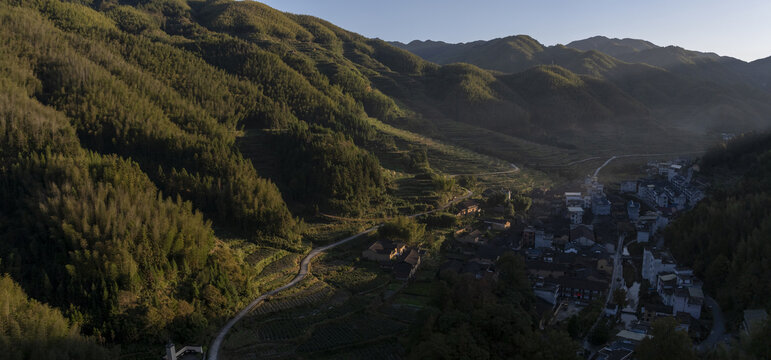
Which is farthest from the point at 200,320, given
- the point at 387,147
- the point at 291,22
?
the point at 291,22

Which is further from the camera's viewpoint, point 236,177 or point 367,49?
point 367,49

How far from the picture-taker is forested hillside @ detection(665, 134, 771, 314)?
2284cm

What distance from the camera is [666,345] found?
16.3m

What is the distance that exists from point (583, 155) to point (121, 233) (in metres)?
65.5

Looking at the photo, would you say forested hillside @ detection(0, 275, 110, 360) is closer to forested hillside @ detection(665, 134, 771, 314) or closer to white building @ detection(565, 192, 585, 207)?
forested hillside @ detection(665, 134, 771, 314)

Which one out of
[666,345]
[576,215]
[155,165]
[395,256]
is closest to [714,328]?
[666,345]

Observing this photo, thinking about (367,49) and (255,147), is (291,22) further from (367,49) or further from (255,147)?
(255,147)

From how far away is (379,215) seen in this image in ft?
129

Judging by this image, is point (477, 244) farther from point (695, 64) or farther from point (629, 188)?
point (695, 64)

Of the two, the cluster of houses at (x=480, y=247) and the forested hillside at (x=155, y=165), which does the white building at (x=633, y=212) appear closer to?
the cluster of houses at (x=480, y=247)

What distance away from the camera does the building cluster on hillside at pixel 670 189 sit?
128ft

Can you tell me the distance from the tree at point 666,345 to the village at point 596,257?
87.8 inches

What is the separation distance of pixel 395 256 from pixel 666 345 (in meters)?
17.8

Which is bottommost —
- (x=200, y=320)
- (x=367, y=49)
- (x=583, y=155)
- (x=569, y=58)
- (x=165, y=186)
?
(x=200, y=320)
